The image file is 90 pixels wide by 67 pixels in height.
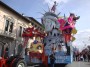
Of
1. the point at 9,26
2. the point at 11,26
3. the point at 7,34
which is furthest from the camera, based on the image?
the point at 11,26

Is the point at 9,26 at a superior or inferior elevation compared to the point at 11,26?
inferior

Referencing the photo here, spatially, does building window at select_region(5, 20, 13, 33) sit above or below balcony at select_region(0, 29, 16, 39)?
above

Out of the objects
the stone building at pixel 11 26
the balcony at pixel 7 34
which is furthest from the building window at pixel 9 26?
the balcony at pixel 7 34

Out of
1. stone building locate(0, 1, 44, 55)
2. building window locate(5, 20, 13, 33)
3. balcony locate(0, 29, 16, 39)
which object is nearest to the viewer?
balcony locate(0, 29, 16, 39)

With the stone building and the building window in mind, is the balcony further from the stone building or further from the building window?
the building window

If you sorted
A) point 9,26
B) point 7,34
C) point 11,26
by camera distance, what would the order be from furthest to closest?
point 11,26
point 9,26
point 7,34

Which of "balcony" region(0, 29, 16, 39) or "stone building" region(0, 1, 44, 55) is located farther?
"stone building" region(0, 1, 44, 55)

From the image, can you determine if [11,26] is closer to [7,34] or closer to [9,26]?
[9,26]

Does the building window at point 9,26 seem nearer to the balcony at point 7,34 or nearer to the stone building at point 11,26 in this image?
the stone building at point 11,26

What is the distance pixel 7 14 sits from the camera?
961 inches

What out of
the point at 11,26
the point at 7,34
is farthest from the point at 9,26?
the point at 7,34

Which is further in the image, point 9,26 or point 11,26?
point 11,26

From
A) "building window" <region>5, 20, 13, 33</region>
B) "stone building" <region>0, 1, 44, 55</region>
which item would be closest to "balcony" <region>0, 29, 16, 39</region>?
"stone building" <region>0, 1, 44, 55</region>

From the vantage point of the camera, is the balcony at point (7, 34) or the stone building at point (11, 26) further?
the stone building at point (11, 26)
